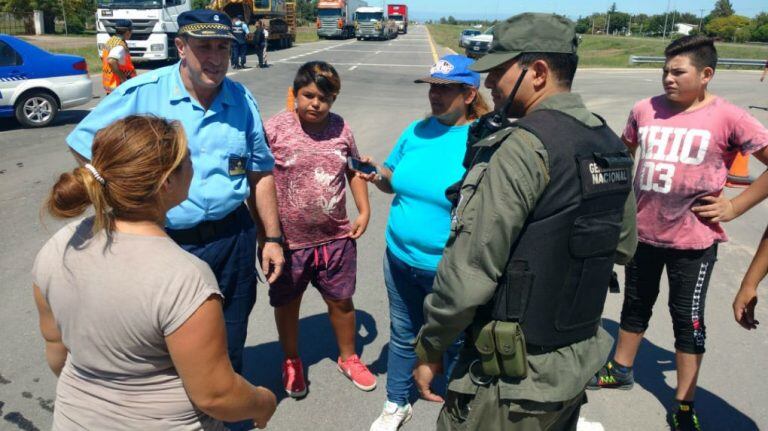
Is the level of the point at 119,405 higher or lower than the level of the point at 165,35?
lower

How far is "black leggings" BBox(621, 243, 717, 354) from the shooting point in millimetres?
2979

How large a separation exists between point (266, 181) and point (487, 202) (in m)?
1.44

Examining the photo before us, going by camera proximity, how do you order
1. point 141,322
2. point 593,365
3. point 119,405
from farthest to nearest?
point 593,365
point 119,405
point 141,322

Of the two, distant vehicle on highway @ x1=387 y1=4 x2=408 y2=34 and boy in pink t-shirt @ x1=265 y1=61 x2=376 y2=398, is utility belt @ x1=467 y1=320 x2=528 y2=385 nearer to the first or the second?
boy in pink t-shirt @ x1=265 y1=61 x2=376 y2=398

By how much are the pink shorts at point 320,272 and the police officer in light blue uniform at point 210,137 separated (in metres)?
0.47

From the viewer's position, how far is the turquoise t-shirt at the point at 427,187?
2686 millimetres

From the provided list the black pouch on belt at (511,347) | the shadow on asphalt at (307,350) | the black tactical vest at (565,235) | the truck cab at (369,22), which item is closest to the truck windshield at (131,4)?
the shadow on asphalt at (307,350)

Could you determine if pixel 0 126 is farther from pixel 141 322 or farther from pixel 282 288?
pixel 141 322

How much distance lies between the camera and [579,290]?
1.83 metres

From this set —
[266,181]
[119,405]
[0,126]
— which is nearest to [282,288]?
[266,181]

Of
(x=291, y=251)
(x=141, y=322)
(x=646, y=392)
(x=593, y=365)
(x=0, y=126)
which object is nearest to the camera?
(x=141, y=322)

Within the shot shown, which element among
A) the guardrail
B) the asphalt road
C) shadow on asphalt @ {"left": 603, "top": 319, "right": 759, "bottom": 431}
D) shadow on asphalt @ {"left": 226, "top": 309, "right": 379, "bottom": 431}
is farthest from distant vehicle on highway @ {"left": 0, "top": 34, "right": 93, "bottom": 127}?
the guardrail

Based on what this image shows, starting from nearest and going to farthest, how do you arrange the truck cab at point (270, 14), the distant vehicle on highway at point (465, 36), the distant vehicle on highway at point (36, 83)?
the distant vehicle on highway at point (36, 83) → the truck cab at point (270, 14) → the distant vehicle on highway at point (465, 36)

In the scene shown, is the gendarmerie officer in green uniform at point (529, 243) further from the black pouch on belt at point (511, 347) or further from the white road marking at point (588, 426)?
the white road marking at point (588, 426)
